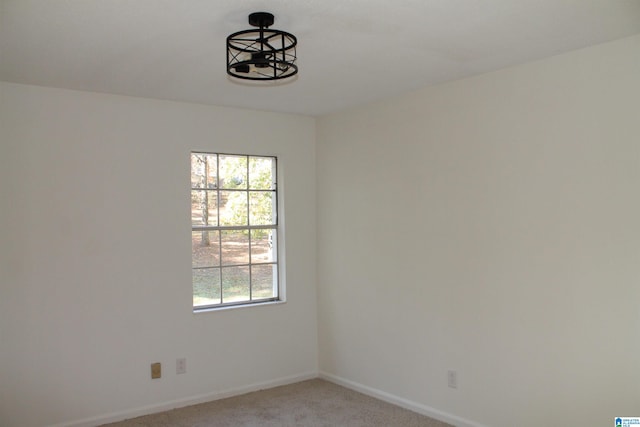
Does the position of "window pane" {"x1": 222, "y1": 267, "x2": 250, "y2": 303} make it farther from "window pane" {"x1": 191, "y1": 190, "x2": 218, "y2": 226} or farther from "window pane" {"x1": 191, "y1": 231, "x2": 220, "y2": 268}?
"window pane" {"x1": 191, "y1": 190, "x2": 218, "y2": 226}

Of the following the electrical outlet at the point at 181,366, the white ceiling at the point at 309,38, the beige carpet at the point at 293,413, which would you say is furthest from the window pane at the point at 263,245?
the white ceiling at the point at 309,38

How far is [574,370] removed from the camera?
3.12 metres

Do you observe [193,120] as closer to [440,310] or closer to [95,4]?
[95,4]

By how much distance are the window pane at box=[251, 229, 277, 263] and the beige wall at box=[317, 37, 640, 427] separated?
60 cm

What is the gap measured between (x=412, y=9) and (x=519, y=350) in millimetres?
2218

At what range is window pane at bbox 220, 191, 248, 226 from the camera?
4.57 meters

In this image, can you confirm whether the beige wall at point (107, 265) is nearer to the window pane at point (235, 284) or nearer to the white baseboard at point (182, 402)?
the white baseboard at point (182, 402)

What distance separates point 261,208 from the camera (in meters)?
4.82

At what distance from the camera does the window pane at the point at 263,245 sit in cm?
476

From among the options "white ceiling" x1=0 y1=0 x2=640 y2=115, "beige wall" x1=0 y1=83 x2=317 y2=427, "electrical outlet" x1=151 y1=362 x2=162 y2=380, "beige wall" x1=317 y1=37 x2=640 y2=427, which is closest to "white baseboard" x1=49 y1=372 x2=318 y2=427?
"beige wall" x1=0 y1=83 x2=317 y2=427

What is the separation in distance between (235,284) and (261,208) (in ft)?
2.36

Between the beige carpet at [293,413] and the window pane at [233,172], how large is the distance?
180 cm

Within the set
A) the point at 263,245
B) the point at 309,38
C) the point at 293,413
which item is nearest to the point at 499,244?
the point at 309,38

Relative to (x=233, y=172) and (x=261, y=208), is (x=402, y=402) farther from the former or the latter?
(x=233, y=172)
